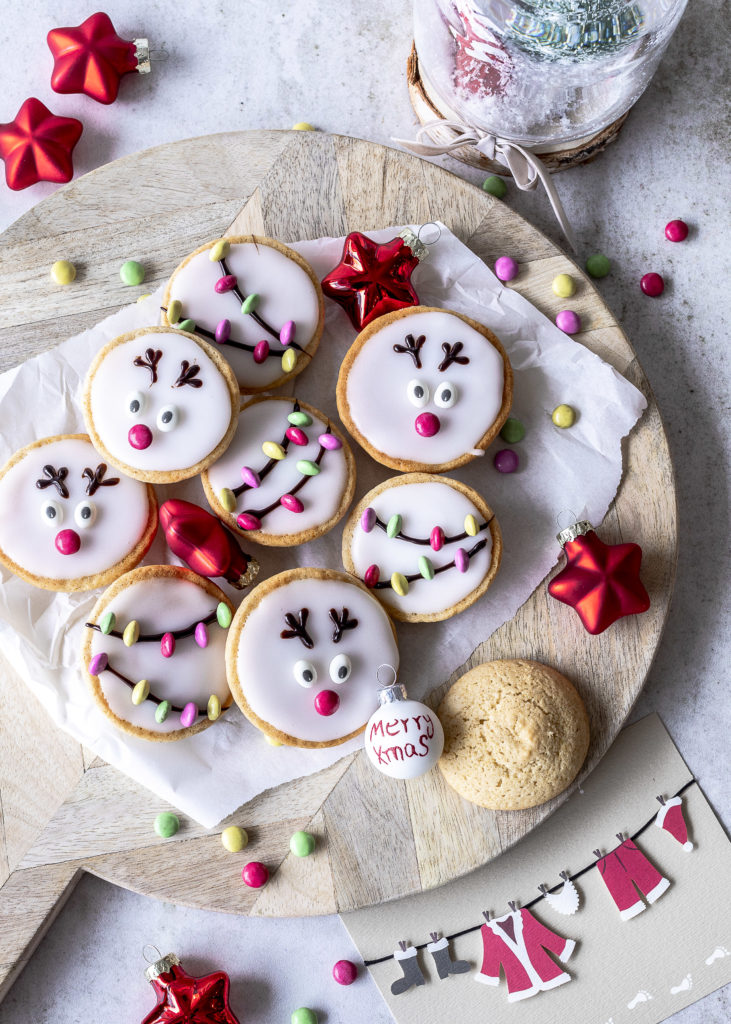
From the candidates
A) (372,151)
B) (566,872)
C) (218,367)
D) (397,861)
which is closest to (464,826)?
(397,861)

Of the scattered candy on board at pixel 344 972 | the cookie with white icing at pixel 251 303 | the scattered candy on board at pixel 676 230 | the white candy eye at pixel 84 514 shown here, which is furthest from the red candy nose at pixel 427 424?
the scattered candy on board at pixel 344 972

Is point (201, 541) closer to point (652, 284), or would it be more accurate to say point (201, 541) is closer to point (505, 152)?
point (505, 152)

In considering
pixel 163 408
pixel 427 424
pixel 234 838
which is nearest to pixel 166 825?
pixel 234 838

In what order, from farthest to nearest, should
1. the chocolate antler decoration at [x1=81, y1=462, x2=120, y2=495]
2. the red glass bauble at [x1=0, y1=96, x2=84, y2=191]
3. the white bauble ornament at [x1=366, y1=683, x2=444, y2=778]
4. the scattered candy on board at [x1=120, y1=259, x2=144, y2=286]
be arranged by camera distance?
1. the red glass bauble at [x1=0, y1=96, x2=84, y2=191]
2. the scattered candy on board at [x1=120, y1=259, x2=144, y2=286]
3. the chocolate antler decoration at [x1=81, y1=462, x2=120, y2=495]
4. the white bauble ornament at [x1=366, y1=683, x2=444, y2=778]

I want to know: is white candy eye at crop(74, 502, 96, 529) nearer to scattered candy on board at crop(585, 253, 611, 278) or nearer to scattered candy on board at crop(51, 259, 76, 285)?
scattered candy on board at crop(51, 259, 76, 285)

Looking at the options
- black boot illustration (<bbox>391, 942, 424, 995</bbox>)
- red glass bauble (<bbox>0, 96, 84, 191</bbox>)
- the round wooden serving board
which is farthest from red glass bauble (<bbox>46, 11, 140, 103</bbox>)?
black boot illustration (<bbox>391, 942, 424, 995</bbox>)

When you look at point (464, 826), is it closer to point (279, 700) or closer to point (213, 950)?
point (279, 700)
